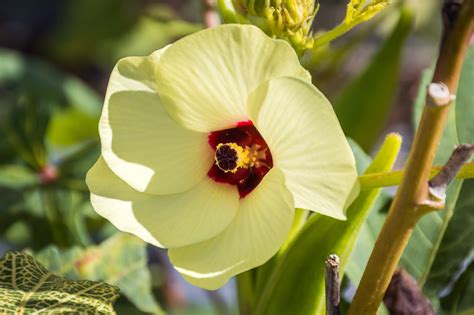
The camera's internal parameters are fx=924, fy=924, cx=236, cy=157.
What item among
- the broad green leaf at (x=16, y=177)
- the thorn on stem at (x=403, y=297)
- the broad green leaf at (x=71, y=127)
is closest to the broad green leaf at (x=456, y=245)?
the thorn on stem at (x=403, y=297)

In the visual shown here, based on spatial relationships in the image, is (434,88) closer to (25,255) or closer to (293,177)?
(293,177)

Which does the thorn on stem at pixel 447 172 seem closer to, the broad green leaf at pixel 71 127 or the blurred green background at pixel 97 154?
the blurred green background at pixel 97 154

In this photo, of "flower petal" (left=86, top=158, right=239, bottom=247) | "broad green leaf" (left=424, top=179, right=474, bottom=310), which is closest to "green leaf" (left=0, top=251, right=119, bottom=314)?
"flower petal" (left=86, top=158, right=239, bottom=247)

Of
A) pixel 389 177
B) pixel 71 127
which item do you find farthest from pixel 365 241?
pixel 71 127

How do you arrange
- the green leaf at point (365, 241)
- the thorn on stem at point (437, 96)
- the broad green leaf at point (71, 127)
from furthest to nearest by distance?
the broad green leaf at point (71, 127) → the green leaf at point (365, 241) → the thorn on stem at point (437, 96)

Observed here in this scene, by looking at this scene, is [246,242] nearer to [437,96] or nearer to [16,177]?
[437,96]

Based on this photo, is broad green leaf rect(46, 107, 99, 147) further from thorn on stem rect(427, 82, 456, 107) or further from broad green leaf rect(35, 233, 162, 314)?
thorn on stem rect(427, 82, 456, 107)
